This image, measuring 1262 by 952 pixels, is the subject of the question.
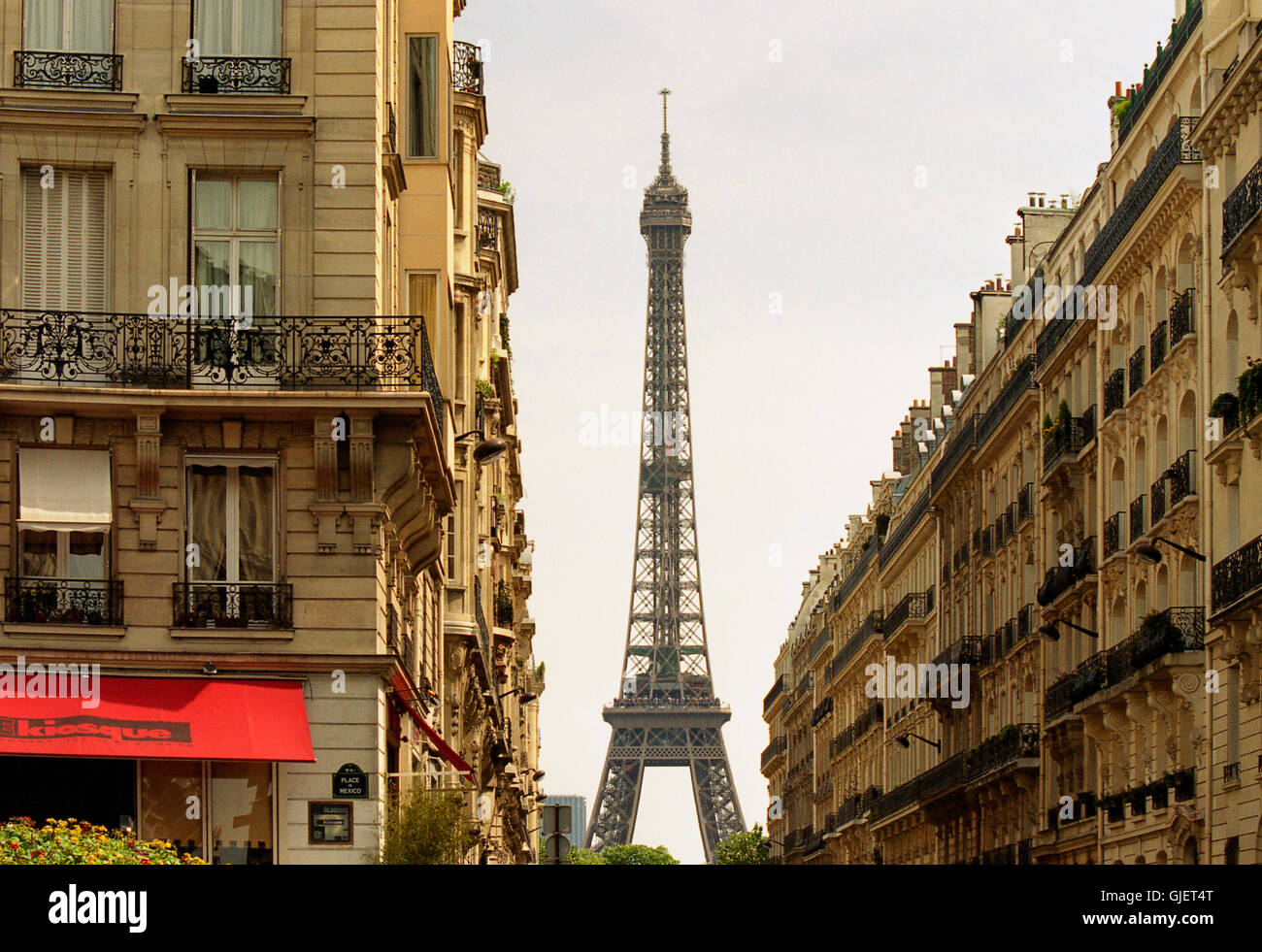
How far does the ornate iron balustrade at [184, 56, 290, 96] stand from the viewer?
101 ft

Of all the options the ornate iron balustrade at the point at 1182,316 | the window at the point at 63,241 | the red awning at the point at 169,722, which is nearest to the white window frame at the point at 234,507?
the red awning at the point at 169,722

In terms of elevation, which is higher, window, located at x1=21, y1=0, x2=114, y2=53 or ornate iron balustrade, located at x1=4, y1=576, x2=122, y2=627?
window, located at x1=21, y1=0, x2=114, y2=53

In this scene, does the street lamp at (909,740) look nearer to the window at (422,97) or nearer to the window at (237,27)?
the window at (422,97)

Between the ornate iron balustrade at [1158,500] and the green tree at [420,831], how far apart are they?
2040cm

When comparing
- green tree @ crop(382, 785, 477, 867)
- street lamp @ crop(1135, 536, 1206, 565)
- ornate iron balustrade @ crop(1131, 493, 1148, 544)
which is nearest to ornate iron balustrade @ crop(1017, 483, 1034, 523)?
ornate iron balustrade @ crop(1131, 493, 1148, 544)

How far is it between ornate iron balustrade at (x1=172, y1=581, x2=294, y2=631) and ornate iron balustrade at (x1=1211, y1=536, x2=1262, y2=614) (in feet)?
54.8

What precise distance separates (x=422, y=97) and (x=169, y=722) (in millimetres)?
11965

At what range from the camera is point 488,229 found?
59.7m

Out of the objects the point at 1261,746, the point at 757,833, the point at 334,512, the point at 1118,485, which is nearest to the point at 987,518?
the point at 1118,485

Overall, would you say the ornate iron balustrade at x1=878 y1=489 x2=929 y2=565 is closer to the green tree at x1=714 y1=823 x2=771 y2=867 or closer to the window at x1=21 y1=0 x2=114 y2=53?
the window at x1=21 y1=0 x2=114 y2=53

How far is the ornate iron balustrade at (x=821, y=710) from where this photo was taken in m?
109

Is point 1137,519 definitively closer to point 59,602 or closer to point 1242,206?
point 1242,206
